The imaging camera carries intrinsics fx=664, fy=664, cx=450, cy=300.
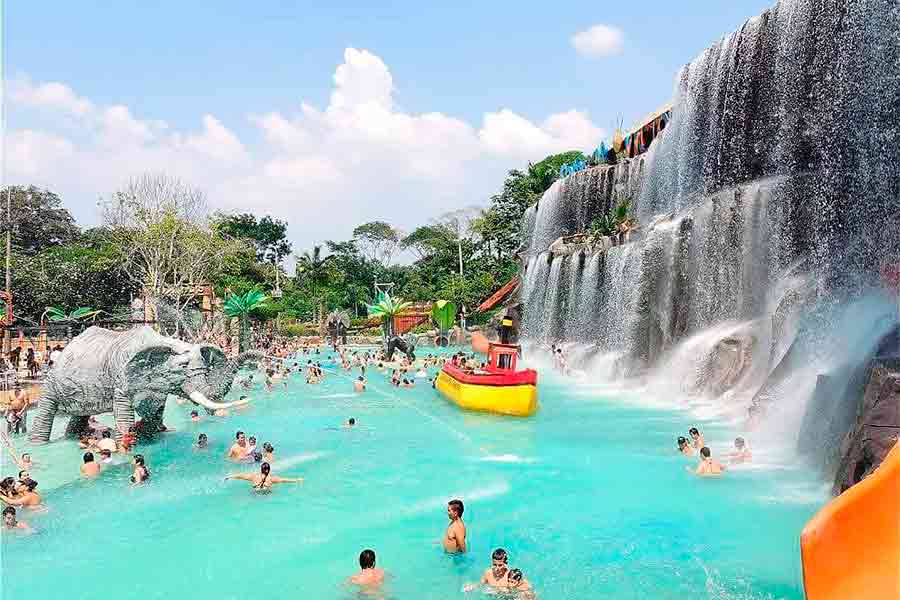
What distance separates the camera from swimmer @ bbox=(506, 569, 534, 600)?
7.47m

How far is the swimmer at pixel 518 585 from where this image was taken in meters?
7.47

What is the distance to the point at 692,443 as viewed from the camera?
522 inches

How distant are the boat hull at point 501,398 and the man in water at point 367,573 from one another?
10.4m

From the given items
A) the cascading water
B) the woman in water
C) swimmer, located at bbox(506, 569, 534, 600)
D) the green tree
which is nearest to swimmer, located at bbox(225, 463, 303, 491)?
the woman in water

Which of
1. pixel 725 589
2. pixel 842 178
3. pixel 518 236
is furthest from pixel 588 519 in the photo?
pixel 518 236

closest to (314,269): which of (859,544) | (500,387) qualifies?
(500,387)

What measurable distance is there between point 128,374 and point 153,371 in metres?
0.47

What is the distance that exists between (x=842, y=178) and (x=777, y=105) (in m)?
4.83

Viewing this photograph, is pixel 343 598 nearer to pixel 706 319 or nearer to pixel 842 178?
pixel 706 319

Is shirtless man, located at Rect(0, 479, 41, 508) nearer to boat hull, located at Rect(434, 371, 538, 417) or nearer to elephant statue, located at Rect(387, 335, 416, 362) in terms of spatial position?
boat hull, located at Rect(434, 371, 538, 417)

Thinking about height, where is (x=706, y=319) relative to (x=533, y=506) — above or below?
above

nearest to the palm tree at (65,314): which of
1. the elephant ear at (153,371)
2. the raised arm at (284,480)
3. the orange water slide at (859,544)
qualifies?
the elephant ear at (153,371)

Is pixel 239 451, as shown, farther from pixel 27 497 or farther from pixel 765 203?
pixel 765 203

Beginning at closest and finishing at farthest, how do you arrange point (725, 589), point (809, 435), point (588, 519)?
point (725, 589)
point (588, 519)
point (809, 435)
